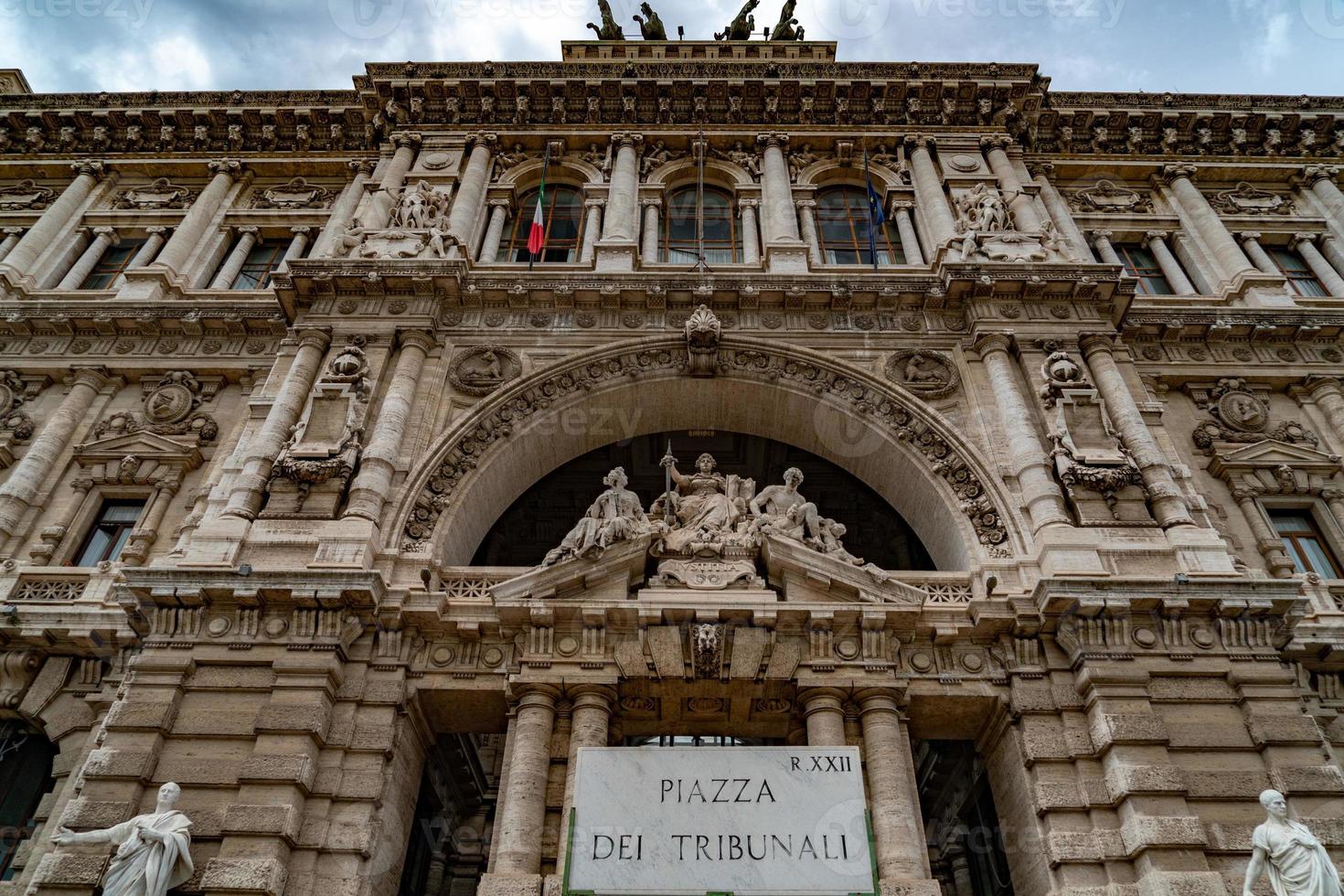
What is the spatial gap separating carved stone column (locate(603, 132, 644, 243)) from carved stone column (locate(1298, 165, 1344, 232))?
56.0ft

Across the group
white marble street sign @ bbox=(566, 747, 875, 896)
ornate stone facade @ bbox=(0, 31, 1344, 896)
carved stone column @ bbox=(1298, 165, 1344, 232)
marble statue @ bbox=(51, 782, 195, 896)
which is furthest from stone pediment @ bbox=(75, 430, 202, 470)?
carved stone column @ bbox=(1298, 165, 1344, 232)

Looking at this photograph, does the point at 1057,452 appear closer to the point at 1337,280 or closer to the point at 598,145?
the point at 1337,280

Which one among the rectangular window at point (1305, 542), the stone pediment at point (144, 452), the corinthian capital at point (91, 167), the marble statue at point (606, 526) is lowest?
the marble statue at point (606, 526)

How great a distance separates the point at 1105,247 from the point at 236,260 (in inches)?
814

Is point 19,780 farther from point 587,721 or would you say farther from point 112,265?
point 112,265

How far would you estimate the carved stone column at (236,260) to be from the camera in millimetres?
19531

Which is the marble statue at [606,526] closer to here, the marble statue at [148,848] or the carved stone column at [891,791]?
the carved stone column at [891,791]

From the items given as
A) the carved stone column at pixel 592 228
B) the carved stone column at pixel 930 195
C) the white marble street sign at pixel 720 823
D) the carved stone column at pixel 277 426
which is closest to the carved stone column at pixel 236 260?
the carved stone column at pixel 277 426

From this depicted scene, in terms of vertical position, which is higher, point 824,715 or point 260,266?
point 260,266

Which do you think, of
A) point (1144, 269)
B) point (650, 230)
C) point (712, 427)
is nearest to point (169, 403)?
point (650, 230)

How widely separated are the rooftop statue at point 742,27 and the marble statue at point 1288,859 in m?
24.9

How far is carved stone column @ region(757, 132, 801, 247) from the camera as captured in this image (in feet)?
60.4

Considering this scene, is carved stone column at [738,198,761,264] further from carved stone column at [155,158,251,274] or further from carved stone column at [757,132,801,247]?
carved stone column at [155,158,251,274]

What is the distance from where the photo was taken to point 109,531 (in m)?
15.4
